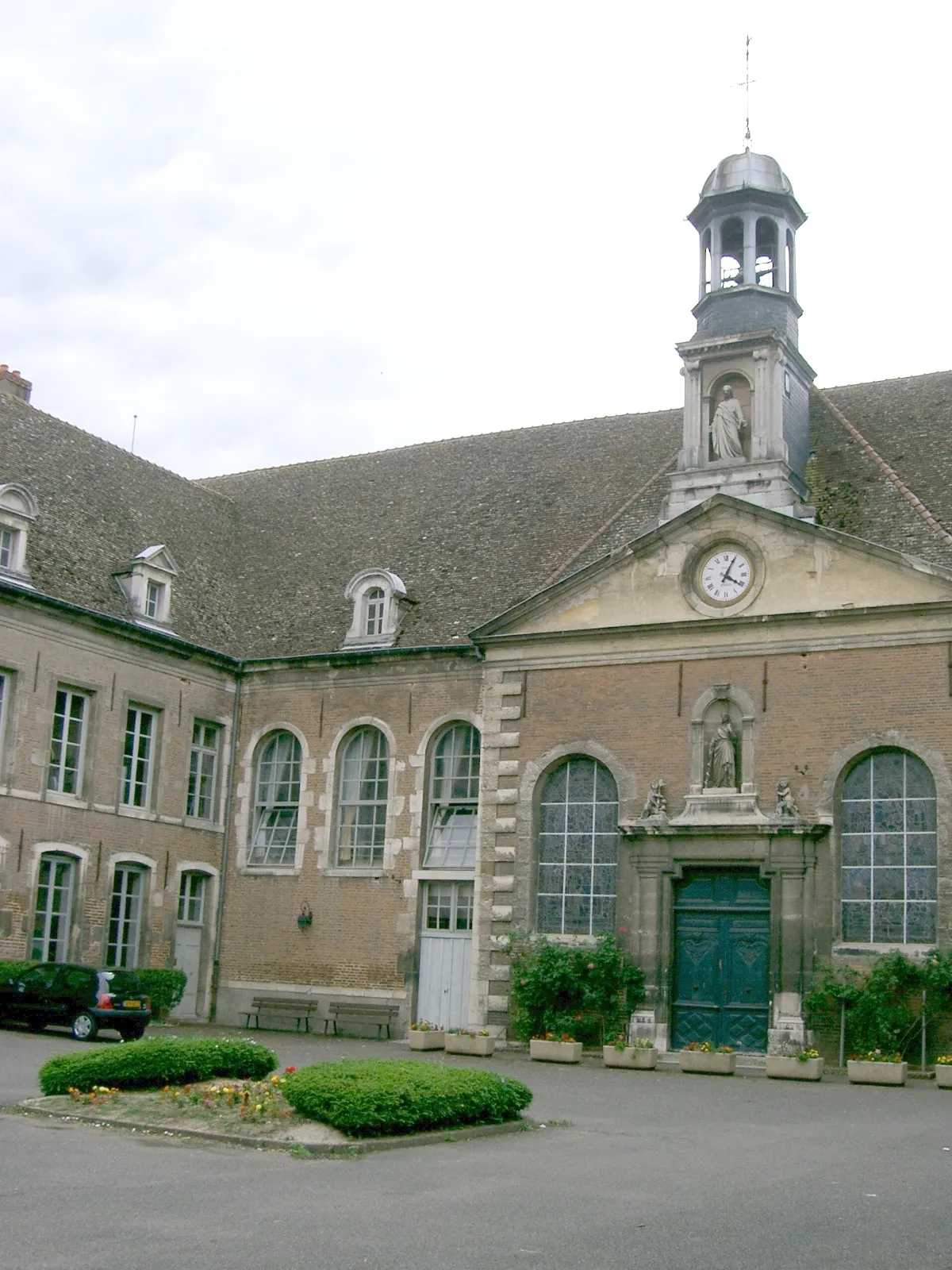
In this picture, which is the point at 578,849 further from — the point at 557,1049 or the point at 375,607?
the point at 375,607

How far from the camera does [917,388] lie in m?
27.5

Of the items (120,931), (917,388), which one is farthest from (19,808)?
(917,388)

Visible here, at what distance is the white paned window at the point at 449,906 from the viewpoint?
83.8 feet

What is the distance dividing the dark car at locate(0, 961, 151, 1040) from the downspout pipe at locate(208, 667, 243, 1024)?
5.85m

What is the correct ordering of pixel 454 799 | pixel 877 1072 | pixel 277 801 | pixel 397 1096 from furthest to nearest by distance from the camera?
pixel 277 801, pixel 454 799, pixel 877 1072, pixel 397 1096

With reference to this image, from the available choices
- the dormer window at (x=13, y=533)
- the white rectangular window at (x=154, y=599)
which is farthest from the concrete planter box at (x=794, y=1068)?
the dormer window at (x=13, y=533)

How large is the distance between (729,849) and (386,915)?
6.75 metres

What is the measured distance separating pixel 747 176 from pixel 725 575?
7899 millimetres

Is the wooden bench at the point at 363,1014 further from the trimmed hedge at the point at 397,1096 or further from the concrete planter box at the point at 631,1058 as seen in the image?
the trimmed hedge at the point at 397,1096

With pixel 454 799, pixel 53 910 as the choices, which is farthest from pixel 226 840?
pixel 454 799

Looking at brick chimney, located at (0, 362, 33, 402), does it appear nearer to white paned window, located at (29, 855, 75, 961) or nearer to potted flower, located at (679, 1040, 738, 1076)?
white paned window, located at (29, 855, 75, 961)

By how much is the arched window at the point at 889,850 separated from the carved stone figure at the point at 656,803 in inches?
108

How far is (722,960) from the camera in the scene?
22.5 metres

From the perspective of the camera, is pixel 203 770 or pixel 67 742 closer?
pixel 67 742
